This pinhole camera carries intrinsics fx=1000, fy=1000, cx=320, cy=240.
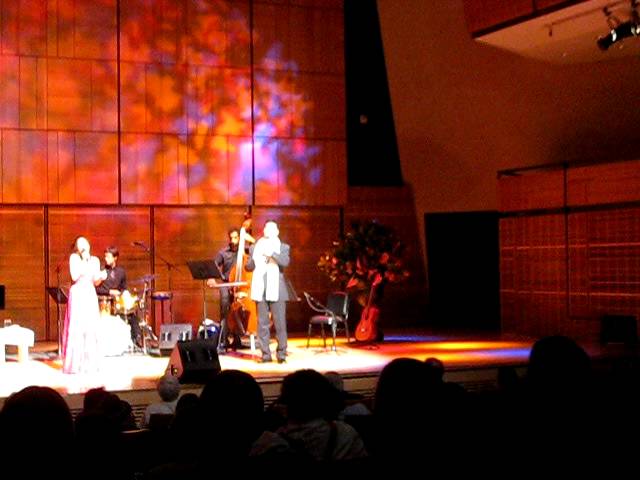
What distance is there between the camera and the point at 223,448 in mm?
2832

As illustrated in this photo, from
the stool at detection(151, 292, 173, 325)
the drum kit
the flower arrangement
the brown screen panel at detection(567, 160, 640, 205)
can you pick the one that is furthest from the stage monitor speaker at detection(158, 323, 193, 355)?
the brown screen panel at detection(567, 160, 640, 205)

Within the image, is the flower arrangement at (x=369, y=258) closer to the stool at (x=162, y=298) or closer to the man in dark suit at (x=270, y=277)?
the stool at (x=162, y=298)

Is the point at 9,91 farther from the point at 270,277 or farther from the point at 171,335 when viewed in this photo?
the point at 270,277

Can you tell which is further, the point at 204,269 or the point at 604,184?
the point at 604,184

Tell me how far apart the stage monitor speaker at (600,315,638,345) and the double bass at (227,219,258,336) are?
→ 12.9ft

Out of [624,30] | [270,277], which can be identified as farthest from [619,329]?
[270,277]

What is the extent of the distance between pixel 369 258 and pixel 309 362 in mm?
2281

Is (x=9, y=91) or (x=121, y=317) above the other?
(x=9, y=91)

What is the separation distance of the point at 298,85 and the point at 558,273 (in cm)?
452

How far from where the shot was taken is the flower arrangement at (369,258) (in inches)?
475

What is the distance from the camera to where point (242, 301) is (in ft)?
36.4

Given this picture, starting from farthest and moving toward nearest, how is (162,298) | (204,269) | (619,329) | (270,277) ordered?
(162,298)
(619,329)
(204,269)
(270,277)

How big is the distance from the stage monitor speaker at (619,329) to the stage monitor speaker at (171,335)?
15.4ft


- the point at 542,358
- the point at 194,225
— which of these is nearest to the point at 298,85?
the point at 194,225
